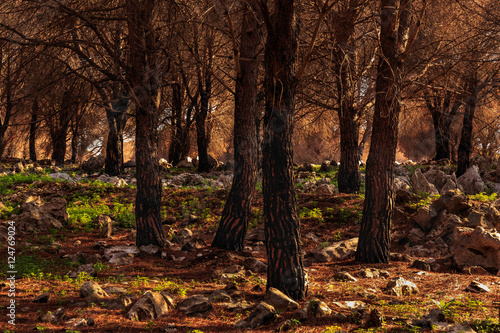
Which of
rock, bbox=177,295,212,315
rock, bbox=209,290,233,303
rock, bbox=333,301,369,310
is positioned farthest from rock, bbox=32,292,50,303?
rock, bbox=333,301,369,310

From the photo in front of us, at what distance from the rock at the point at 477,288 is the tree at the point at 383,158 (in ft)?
5.83

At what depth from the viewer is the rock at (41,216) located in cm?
857

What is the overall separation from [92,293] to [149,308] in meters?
0.85

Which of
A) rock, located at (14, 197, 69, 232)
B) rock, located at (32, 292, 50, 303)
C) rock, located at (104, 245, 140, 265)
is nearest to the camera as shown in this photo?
rock, located at (32, 292, 50, 303)

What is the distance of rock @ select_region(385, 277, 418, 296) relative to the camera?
→ 17.3 ft

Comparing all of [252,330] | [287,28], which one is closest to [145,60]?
[287,28]

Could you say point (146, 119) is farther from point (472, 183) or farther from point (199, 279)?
point (472, 183)

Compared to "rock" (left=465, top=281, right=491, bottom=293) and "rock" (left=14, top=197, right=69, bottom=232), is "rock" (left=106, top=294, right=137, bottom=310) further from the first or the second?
"rock" (left=14, top=197, right=69, bottom=232)

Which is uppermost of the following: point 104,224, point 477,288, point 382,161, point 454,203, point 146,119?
point 146,119

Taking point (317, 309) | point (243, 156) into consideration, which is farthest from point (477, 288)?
point (243, 156)

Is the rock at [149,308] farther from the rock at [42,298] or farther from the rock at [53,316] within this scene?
the rock at [42,298]

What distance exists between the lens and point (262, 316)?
167 inches

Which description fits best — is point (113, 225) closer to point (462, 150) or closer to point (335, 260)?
point (335, 260)

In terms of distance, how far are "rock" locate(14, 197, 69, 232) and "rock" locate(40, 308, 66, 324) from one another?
495 cm
